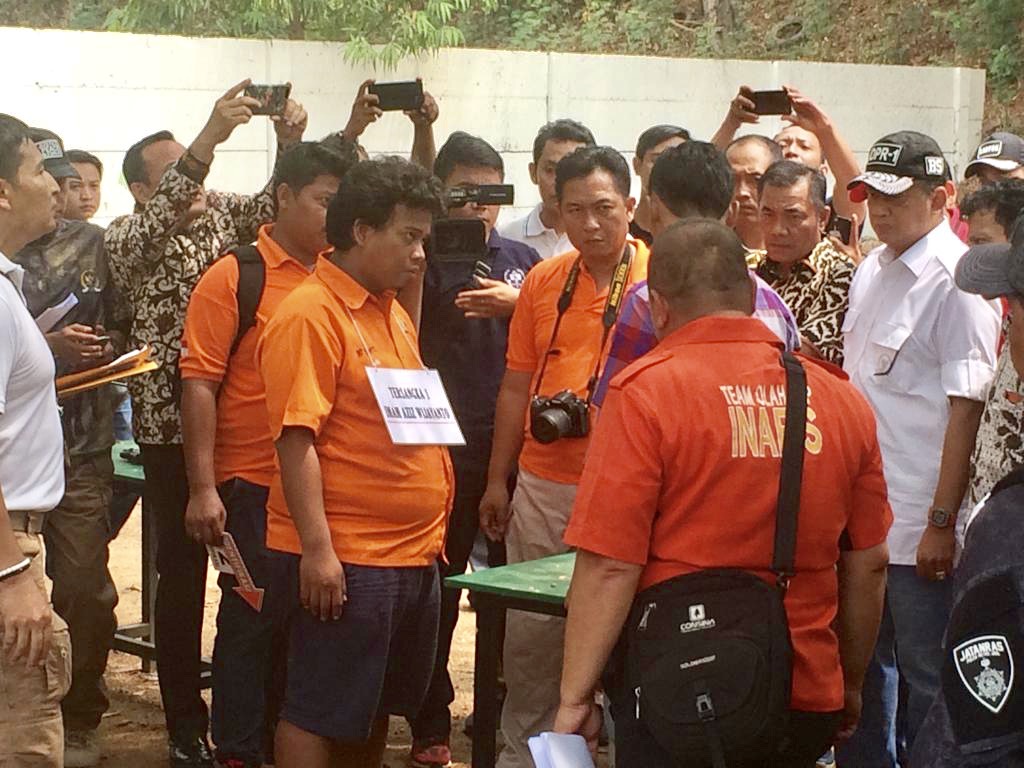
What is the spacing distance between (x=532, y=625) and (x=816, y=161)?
2.79 m

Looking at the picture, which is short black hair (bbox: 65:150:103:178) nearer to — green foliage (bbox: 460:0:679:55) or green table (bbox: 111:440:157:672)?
green table (bbox: 111:440:157:672)

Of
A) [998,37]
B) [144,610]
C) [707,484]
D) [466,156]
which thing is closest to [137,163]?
[466,156]

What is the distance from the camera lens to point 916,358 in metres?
4.53

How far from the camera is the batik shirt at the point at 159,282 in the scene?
505cm

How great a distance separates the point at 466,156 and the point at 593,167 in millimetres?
1026

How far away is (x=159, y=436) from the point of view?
16.6 feet

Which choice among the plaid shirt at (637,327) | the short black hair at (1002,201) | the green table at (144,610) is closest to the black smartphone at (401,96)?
the green table at (144,610)

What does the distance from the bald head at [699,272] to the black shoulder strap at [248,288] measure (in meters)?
1.78

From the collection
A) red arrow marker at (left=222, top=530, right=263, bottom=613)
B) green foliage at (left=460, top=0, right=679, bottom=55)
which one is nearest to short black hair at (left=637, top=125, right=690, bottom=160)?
red arrow marker at (left=222, top=530, right=263, bottom=613)

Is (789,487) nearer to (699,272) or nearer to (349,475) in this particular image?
(699,272)

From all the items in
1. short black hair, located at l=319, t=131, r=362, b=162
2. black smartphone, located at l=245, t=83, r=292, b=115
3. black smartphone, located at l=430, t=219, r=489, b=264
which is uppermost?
black smartphone, located at l=245, t=83, r=292, b=115

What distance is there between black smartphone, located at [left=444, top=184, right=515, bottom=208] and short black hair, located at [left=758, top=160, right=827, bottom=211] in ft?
2.77

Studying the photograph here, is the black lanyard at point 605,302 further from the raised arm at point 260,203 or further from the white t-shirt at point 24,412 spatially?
the white t-shirt at point 24,412

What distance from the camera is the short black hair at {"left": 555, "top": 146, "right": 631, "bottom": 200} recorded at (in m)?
4.75
